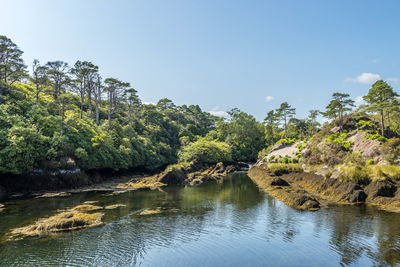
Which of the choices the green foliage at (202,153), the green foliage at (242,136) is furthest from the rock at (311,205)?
the green foliage at (242,136)

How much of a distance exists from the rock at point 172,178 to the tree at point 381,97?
121 feet

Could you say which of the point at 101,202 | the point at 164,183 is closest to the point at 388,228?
the point at 101,202

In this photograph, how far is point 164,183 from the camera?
48.7 metres

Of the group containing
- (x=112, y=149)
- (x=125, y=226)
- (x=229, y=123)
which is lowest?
(x=125, y=226)

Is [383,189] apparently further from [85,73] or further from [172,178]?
[85,73]

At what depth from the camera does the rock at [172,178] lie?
49.5 meters

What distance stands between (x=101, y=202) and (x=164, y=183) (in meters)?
18.7

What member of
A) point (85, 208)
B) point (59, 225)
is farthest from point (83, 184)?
point (59, 225)

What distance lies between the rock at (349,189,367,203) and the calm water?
7.58 feet

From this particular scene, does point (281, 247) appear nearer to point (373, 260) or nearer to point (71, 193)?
point (373, 260)

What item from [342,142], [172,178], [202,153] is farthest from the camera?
[202,153]

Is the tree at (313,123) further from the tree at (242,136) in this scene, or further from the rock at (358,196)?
the rock at (358,196)

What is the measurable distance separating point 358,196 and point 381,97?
1032 inches

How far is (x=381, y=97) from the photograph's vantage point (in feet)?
142
